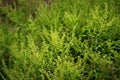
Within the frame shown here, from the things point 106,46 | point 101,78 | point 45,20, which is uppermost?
point 45,20

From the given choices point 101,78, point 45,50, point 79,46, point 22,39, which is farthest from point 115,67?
point 22,39

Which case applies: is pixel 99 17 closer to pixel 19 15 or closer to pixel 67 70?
pixel 67 70

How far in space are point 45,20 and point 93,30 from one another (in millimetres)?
680

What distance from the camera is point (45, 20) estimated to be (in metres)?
3.24

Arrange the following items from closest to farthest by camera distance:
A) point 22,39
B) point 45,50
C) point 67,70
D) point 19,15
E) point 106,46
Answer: point 67,70 < point 45,50 < point 106,46 < point 22,39 < point 19,15

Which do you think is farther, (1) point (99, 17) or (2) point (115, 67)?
(1) point (99, 17)

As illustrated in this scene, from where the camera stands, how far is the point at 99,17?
112 inches

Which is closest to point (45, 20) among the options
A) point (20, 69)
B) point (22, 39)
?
point (22, 39)

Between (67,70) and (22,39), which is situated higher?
(22,39)

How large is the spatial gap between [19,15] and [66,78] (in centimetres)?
167

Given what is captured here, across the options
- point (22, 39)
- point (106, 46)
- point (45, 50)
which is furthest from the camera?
point (22, 39)

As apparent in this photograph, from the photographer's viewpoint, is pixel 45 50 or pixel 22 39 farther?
pixel 22 39

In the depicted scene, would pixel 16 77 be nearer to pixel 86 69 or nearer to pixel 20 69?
pixel 20 69

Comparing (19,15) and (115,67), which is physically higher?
(19,15)
